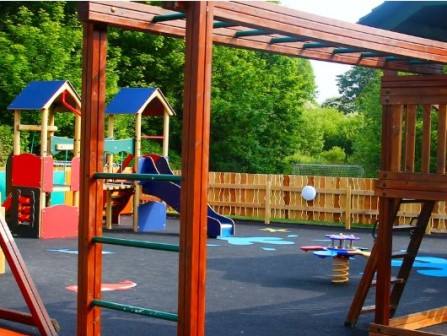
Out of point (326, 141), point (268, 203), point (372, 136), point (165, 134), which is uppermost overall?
point (326, 141)

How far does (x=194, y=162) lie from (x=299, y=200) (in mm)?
15534

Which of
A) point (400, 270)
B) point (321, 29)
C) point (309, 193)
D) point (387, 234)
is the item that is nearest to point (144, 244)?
point (321, 29)

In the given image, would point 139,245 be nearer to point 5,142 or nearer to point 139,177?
point 139,177

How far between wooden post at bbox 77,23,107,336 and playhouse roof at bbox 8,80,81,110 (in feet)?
33.8

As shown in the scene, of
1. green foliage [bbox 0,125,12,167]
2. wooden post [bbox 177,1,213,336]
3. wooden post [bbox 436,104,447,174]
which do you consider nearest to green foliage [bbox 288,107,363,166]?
green foliage [bbox 0,125,12,167]

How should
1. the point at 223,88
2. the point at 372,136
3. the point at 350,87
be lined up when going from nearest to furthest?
the point at 372,136 < the point at 223,88 < the point at 350,87

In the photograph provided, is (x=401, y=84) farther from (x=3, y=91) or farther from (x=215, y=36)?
(x=3, y=91)

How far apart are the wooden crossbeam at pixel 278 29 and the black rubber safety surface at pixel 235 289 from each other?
8.42 ft

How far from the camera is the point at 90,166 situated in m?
4.39

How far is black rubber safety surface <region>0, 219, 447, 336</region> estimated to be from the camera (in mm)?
6715

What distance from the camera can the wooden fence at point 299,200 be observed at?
18.1m

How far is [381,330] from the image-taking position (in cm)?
552

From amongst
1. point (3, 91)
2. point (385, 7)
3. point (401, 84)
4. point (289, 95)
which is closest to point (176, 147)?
point (289, 95)

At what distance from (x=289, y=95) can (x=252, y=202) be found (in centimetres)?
1183
